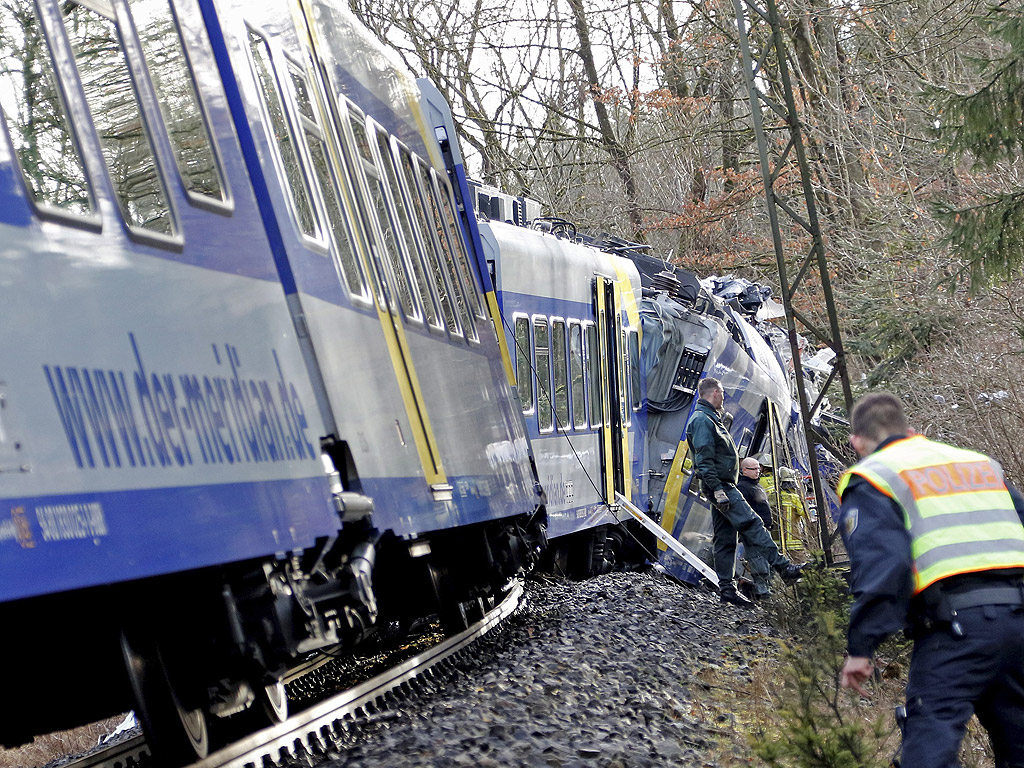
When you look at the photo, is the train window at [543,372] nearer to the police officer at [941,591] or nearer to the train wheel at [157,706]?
the train wheel at [157,706]

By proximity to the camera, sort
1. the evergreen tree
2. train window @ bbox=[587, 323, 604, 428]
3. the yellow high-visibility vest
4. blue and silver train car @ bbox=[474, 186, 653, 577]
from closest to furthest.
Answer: the yellow high-visibility vest, the evergreen tree, blue and silver train car @ bbox=[474, 186, 653, 577], train window @ bbox=[587, 323, 604, 428]

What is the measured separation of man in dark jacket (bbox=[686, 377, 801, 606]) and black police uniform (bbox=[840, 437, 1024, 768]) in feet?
28.5

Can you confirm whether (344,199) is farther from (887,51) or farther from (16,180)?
(887,51)

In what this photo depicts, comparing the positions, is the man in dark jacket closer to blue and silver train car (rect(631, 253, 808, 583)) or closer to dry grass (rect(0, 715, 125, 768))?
blue and silver train car (rect(631, 253, 808, 583))

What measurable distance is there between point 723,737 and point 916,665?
292cm

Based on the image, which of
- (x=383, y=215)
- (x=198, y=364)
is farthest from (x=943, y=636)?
(x=383, y=215)

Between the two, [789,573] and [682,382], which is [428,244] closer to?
[789,573]

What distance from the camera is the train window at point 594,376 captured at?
14.8 meters

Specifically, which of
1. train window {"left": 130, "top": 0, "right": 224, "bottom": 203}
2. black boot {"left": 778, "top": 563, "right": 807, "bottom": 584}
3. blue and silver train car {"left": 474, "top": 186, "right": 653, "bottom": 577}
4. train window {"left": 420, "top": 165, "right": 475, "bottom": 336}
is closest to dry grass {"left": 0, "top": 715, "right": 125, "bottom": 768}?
blue and silver train car {"left": 474, "top": 186, "right": 653, "bottom": 577}

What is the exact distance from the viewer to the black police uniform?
4.30m

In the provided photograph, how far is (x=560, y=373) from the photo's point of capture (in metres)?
13.9

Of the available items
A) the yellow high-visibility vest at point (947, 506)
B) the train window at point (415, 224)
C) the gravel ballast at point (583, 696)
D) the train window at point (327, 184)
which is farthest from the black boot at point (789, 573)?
the yellow high-visibility vest at point (947, 506)

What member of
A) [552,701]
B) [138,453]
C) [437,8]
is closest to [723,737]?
[552,701]

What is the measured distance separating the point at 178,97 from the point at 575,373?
9.34m
